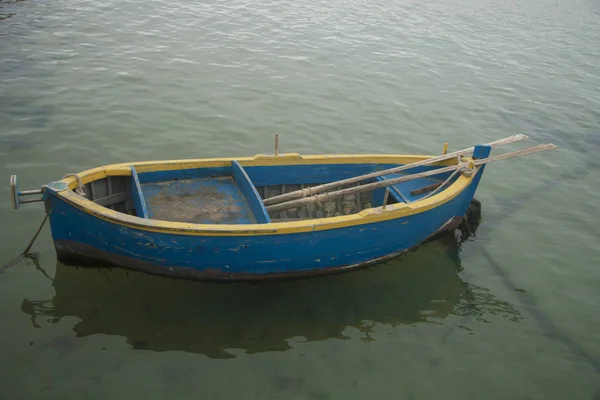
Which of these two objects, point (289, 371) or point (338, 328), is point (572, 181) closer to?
point (338, 328)

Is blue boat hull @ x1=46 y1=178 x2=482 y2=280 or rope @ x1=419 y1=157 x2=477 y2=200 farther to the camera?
rope @ x1=419 y1=157 x2=477 y2=200

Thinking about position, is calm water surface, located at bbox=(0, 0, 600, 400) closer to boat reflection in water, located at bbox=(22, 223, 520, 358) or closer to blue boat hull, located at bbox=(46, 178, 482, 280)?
boat reflection in water, located at bbox=(22, 223, 520, 358)

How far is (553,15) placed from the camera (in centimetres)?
2442

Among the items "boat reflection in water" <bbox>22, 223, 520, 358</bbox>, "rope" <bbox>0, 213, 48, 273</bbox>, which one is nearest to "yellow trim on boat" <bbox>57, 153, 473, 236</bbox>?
"boat reflection in water" <bbox>22, 223, 520, 358</bbox>

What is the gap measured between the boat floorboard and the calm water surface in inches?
39.2

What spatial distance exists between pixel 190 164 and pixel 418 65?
10.9 metres

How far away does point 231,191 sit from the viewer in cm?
844

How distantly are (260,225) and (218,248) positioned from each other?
650mm

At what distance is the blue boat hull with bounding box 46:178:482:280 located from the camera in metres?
6.89

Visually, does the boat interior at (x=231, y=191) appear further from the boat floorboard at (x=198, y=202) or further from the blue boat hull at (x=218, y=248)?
the blue boat hull at (x=218, y=248)

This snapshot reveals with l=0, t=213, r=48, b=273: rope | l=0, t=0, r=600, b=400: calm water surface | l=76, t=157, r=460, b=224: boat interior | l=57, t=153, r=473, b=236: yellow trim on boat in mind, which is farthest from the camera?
l=76, t=157, r=460, b=224: boat interior

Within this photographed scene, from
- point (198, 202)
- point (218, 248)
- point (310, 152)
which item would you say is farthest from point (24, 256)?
point (310, 152)

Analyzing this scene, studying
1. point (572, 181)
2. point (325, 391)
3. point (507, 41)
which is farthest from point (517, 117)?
point (325, 391)

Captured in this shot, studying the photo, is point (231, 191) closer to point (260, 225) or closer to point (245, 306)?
point (260, 225)
